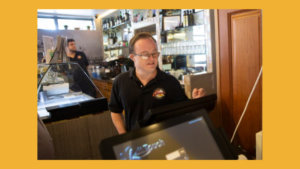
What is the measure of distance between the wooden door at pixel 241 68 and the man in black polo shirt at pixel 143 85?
3.70ft

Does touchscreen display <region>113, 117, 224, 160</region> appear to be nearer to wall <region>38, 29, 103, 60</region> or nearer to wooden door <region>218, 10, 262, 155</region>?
wooden door <region>218, 10, 262, 155</region>

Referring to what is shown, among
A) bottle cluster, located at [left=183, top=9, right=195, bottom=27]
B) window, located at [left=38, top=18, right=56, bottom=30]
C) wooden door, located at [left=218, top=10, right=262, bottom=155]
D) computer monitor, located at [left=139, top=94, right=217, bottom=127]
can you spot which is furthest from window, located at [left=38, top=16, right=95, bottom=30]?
computer monitor, located at [left=139, top=94, right=217, bottom=127]

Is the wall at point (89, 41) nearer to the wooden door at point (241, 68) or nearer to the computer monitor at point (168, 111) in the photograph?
the wooden door at point (241, 68)

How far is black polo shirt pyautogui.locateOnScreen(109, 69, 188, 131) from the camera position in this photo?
1379 millimetres

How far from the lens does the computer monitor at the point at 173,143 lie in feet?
1.83

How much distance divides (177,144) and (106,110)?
1552 millimetres

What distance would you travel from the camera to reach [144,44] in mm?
1320

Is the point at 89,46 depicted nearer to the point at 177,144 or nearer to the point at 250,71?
the point at 250,71

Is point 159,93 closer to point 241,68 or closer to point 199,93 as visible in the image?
point 199,93

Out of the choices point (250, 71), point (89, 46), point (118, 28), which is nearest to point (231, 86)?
point (250, 71)

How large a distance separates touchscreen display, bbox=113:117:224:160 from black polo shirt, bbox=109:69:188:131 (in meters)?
0.70

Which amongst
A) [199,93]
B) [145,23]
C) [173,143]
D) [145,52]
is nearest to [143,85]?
[145,52]

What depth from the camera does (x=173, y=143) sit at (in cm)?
62

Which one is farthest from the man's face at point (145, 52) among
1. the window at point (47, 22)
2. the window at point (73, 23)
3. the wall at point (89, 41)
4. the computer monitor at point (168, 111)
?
the window at point (73, 23)
